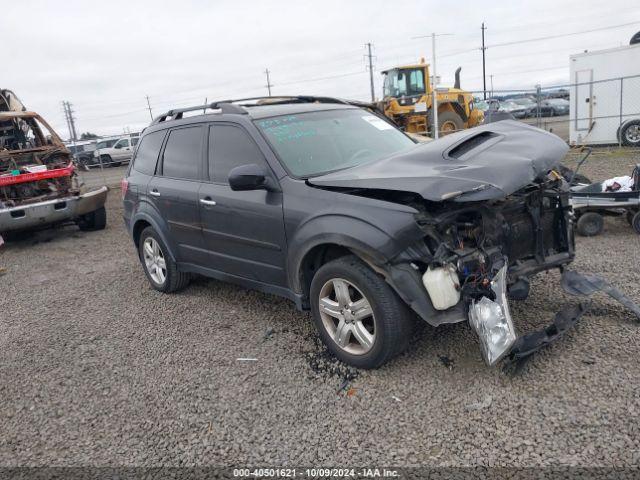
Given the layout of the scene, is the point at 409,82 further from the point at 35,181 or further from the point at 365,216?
the point at 365,216

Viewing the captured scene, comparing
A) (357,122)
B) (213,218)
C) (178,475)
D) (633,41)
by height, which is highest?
(633,41)

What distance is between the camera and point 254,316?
4.76m

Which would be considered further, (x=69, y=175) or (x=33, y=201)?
(x=69, y=175)

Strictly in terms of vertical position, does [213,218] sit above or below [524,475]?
above

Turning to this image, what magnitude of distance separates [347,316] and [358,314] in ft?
0.33

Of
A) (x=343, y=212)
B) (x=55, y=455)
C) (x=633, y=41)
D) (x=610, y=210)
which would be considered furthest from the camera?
(x=633, y=41)

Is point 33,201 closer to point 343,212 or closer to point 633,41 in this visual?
point 343,212

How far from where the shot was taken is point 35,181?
30.4 ft

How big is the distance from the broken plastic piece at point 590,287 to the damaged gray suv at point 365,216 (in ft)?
0.58

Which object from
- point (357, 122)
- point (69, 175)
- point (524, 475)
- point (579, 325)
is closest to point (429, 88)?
point (69, 175)

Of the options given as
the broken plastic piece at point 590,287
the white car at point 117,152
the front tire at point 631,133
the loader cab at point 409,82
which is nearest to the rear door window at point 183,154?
the broken plastic piece at point 590,287

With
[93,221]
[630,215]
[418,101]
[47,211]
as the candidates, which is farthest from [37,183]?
[418,101]

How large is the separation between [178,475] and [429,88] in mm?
15935

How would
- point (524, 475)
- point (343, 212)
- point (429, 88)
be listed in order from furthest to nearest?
point (429, 88), point (343, 212), point (524, 475)
